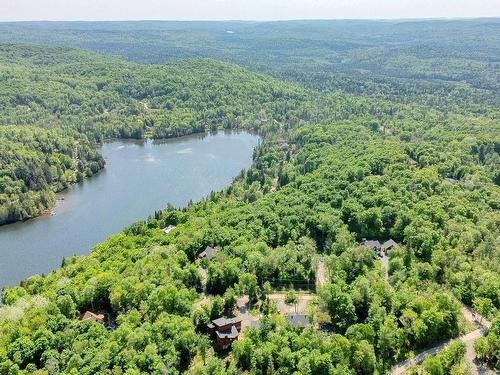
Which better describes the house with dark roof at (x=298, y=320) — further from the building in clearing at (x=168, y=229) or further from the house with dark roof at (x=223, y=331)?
the building in clearing at (x=168, y=229)

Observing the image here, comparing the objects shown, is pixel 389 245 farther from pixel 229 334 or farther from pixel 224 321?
pixel 229 334

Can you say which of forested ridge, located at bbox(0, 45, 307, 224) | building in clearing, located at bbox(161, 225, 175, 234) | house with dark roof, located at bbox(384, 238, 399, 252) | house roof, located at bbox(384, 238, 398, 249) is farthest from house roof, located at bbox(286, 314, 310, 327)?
forested ridge, located at bbox(0, 45, 307, 224)

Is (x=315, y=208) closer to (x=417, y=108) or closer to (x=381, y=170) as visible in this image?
(x=381, y=170)

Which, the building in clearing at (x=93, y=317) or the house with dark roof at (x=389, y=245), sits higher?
the house with dark roof at (x=389, y=245)

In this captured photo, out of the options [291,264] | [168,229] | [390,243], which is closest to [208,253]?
[291,264]

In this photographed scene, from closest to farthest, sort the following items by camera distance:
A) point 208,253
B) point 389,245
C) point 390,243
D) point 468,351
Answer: point 468,351, point 208,253, point 389,245, point 390,243

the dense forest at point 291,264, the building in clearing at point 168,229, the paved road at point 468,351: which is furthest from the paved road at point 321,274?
the building in clearing at point 168,229

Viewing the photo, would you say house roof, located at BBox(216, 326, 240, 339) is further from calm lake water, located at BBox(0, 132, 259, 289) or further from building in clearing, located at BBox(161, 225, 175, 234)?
calm lake water, located at BBox(0, 132, 259, 289)
